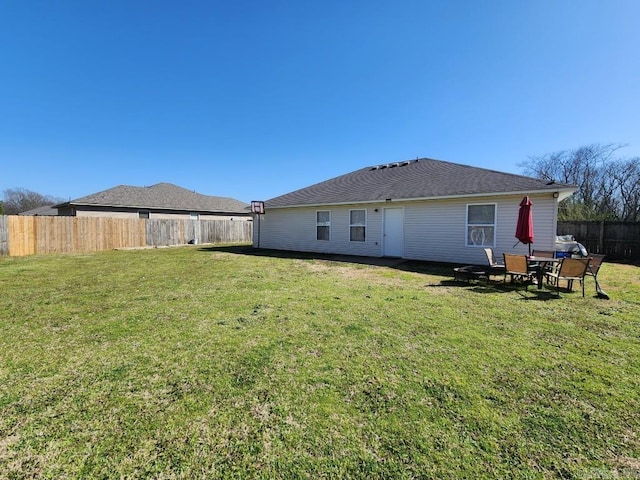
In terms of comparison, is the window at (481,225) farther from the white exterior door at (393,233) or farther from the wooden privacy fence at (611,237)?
the wooden privacy fence at (611,237)

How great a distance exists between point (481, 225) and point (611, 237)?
8.19 metres

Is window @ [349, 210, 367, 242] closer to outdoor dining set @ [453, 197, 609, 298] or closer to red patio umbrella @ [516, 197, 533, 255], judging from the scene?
outdoor dining set @ [453, 197, 609, 298]

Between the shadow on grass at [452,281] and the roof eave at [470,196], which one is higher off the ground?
the roof eave at [470,196]

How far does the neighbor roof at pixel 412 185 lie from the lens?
32.4 ft

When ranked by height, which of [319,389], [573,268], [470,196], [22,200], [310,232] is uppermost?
[22,200]

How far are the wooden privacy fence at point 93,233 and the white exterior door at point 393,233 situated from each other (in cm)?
1533

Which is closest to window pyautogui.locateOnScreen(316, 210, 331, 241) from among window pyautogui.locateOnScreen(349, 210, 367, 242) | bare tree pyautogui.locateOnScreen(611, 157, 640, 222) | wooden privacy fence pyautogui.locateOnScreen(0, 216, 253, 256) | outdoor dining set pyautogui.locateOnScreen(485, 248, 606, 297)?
window pyautogui.locateOnScreen(349, 210, 367, 242)

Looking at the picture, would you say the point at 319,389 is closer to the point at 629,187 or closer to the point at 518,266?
the point at 518,266

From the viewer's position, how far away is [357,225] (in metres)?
13.6

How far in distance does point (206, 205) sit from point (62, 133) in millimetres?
11585

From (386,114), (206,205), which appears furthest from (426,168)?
(206,205)

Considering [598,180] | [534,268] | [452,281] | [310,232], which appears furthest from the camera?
[598,180]

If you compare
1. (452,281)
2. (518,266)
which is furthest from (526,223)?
(452,281)

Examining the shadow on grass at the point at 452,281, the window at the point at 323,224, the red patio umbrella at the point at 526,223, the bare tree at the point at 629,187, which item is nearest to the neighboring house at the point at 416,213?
the window at the point at 323,224
